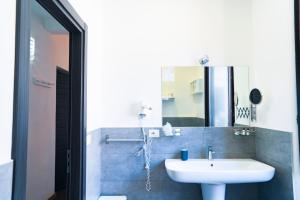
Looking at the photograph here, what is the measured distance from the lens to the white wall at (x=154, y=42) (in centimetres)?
263

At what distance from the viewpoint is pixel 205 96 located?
8.71ft

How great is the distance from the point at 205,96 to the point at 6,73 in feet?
6.90

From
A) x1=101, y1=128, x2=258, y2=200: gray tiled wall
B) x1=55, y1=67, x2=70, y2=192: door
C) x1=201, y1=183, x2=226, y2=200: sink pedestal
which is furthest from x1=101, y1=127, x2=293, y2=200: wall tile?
x1=55, y1=67, x2=70, y2=192: door

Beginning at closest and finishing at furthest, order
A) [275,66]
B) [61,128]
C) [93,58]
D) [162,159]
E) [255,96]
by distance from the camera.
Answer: [275,66], [93,58], [255,96], [162,159], [61,128]

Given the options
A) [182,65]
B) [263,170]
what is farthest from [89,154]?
[263,170]

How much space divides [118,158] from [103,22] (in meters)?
1.55

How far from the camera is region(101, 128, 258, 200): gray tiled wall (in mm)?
2578

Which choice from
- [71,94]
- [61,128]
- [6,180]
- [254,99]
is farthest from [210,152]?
[61,128]

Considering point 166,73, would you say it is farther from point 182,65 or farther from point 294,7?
point 294,7

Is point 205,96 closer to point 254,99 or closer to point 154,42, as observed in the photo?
point 254,99

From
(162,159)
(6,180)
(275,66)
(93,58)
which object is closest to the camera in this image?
(6,180)

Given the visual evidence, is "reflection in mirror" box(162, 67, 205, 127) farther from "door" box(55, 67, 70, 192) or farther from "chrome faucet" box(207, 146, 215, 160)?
"door" box(55, 67, 70, 192)

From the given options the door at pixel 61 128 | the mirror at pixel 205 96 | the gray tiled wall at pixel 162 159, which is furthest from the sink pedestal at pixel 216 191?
the door at pixel 61 128

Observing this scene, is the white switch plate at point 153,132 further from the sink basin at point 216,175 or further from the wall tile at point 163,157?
the sink basin at point 216,175
